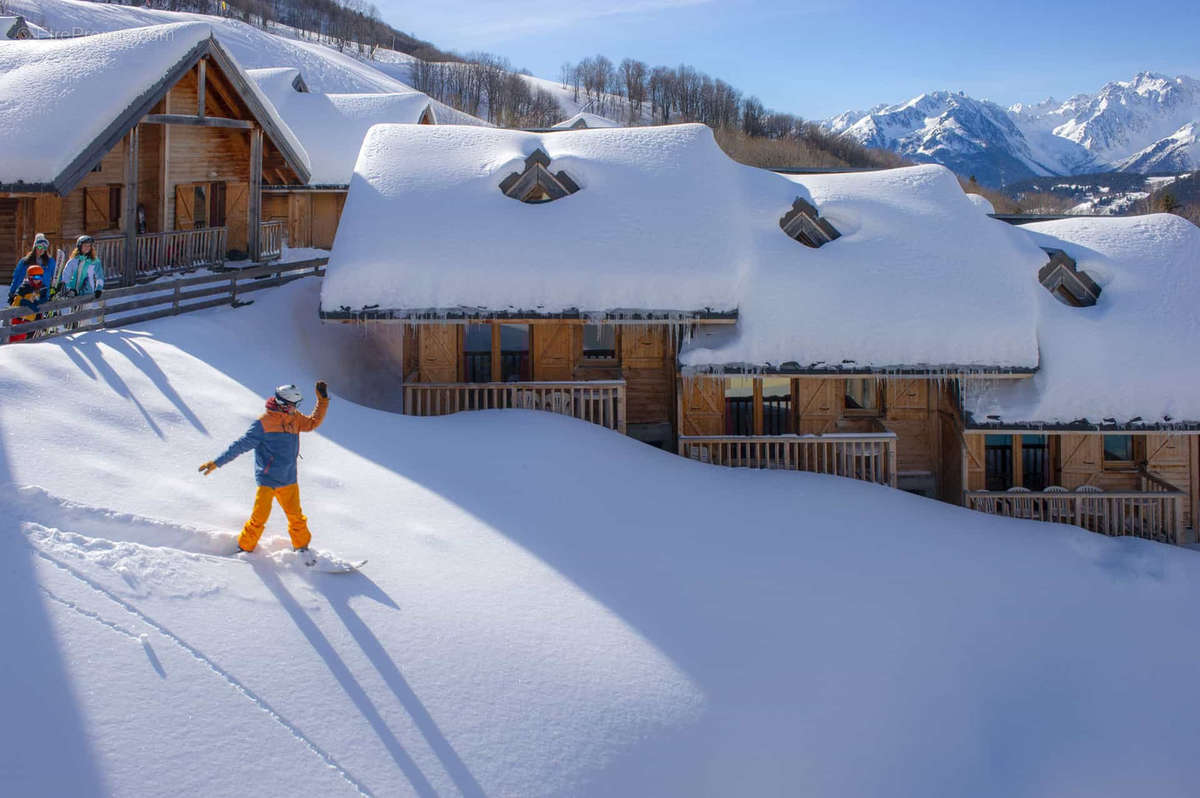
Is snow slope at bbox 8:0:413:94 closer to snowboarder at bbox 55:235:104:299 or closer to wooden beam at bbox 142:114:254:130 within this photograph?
wooden beam at bbox 142:114:254:130

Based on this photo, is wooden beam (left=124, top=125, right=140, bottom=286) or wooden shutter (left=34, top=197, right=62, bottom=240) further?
wooden shutter (left=34, top=197, right=62, bottom=240)

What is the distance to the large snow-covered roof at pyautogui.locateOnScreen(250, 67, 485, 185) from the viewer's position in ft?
127

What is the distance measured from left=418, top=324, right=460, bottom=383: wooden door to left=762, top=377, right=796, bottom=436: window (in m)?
6.13

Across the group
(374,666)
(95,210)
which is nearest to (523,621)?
(374,666)

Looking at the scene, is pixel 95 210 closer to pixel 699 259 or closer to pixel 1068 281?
pixel 699 259

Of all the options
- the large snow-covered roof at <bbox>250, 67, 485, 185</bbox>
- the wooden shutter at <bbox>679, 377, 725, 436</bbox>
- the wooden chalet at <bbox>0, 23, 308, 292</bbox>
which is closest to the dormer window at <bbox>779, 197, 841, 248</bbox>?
the wooden shutter at <bbox>679, 377, 725, 436</bbox>

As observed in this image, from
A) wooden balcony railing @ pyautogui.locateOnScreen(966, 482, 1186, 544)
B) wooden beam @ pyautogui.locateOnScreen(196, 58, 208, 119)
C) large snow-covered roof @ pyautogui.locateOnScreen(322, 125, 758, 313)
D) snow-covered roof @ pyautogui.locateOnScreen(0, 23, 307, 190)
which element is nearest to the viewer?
wooden balcony railing @ pyautogui.locateOnScreen(966, 482, 1186, 544)

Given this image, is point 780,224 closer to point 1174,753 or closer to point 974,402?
point 974,402

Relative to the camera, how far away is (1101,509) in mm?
18625

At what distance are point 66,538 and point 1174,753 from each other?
41.1 feet

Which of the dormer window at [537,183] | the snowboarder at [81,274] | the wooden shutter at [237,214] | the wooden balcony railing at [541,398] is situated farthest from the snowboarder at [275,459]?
the wooden shutter at [237,214]

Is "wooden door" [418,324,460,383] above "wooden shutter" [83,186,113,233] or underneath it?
underneath

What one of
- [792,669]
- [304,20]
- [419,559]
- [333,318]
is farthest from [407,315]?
[304,20]

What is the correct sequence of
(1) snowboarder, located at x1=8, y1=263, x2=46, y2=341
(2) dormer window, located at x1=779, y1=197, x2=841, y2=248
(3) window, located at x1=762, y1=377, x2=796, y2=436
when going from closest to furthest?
(1) snowboarder, located at x1=8, y1=263, x2=46, y2=341, (2) dormer window, located at x1=779, y1=197, x2=841, y2=248, (3) window, located at x1=762, y1=377, x2=796, y2=436
